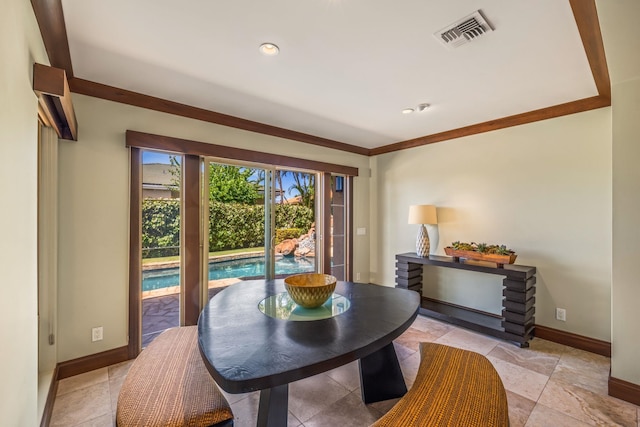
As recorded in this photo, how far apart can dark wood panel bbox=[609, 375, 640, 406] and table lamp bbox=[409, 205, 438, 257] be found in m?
1.97

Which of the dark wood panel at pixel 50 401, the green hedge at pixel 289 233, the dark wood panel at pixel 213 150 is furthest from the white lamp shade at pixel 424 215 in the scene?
the dark wood panel at pixel 50 401

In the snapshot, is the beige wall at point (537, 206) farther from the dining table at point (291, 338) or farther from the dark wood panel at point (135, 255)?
the dark wood panel at point (135, 255)

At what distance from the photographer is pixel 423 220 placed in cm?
374

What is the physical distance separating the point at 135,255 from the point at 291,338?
2.04 metres

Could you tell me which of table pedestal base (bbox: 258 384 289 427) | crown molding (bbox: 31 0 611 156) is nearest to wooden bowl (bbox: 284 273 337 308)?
table pedestal base (bbox: 258 384 289 427)

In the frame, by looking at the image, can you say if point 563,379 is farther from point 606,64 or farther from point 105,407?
point 105,407

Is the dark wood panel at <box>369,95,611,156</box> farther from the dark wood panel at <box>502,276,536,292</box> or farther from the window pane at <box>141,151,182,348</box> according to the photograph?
the window pane at <box>141,151,182,348</box>

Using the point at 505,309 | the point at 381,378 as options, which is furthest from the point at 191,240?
the point at 505,309

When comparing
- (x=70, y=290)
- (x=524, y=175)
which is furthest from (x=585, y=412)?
(x=70, y=290)

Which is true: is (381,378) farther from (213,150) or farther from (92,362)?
(213,150)

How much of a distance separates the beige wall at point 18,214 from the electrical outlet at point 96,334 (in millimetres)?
973

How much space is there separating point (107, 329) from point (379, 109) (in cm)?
337

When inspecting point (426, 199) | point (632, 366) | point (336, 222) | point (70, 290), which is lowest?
point (632, 366)

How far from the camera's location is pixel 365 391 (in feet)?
6.55
